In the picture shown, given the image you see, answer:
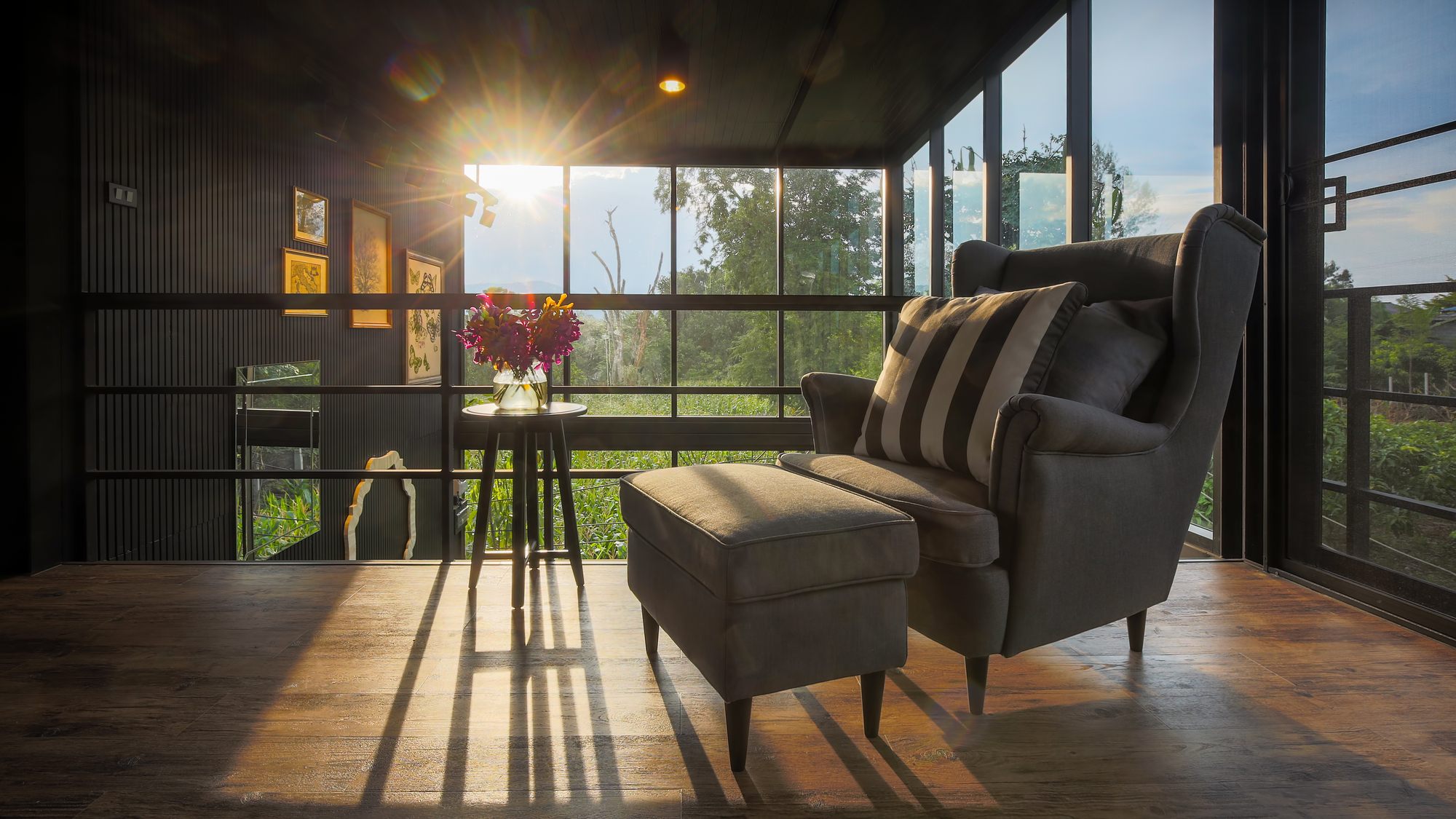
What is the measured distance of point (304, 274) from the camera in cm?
463

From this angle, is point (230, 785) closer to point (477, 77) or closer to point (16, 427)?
point (16, 427)

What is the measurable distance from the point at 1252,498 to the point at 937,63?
3287mm

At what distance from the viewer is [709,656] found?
1.32m

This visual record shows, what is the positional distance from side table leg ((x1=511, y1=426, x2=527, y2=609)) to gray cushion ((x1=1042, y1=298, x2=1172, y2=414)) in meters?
1.48

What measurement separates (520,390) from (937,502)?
1.36 meters

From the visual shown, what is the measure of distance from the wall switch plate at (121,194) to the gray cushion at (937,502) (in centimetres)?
298

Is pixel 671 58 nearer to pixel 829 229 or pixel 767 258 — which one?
pixel 767 258

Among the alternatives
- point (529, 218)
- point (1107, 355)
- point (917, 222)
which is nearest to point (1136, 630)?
point (1107, 355)

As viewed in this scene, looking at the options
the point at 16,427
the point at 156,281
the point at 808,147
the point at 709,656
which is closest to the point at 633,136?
the point at 808,147

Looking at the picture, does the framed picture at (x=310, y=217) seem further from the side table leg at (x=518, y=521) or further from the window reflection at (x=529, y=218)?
the side table leg at (x=518, y=521)

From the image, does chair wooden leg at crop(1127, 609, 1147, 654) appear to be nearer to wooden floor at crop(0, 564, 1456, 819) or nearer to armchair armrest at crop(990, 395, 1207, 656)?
wooden floor at crop(0, 564, 1456, 819)

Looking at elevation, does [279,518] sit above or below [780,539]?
below

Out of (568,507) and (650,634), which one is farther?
(568,507)

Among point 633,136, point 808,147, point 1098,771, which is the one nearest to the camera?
point 1098,771
